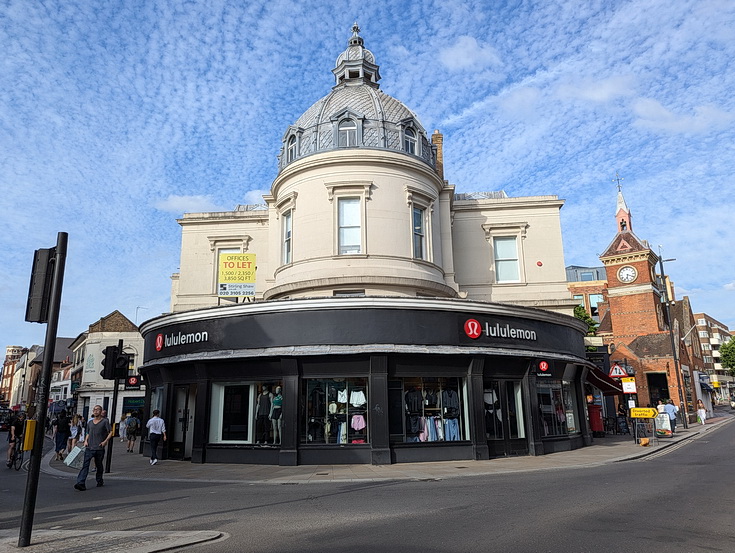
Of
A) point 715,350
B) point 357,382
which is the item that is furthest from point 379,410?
point 715,350

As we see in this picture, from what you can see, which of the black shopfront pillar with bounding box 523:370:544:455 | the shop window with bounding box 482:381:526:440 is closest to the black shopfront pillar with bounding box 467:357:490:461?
the shop window with bounding box 482:381:526:440

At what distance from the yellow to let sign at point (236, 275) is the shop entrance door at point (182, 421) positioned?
5046 millimetres

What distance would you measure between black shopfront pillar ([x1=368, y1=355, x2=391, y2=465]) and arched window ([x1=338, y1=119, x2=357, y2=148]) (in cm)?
978

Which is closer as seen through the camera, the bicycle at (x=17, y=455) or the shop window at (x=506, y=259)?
the bicycle at (x=17, y=455)

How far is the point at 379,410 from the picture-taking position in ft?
52.9

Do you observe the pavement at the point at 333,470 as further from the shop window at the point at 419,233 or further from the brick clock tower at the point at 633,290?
the brick clock tower at the point at 633,290

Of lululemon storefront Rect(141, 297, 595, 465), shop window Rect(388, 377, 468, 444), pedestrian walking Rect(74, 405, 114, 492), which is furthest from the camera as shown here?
shop window Rect(388, 377, 468, 444)

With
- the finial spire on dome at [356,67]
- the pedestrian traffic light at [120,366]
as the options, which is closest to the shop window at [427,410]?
the pedestrian traffic light at [120,366]

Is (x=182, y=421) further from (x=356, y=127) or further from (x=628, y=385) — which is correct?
(x=628, y=385)

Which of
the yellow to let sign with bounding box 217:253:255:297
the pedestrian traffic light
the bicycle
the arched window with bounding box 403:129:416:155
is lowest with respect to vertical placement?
the bicycle

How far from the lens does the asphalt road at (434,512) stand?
6746 millimetres

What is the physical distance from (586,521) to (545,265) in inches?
713

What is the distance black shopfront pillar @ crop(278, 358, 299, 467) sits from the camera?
16.0 metres

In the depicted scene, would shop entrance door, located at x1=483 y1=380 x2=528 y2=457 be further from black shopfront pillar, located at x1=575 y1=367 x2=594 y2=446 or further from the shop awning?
the shop awning
